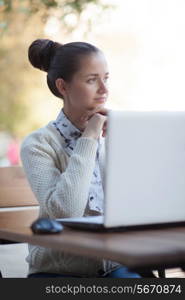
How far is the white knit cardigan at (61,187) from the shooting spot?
1924mm

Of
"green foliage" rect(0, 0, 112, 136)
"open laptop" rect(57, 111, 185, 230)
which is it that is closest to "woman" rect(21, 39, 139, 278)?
"open laptop" rect(57, 111, 185, 230)

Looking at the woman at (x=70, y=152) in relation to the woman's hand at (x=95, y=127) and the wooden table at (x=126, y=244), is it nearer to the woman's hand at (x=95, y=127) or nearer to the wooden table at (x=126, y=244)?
the woman's hand at (x=95, y=127)

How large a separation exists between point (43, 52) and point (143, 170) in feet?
2.55

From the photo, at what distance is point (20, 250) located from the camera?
253cm

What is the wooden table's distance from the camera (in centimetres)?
141

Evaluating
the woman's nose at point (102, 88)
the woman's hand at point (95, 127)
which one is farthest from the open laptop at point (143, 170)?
the woman's nose at point (102, 88)

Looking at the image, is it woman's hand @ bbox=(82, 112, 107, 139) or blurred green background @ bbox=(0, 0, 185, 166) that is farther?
blurred green background @ bbox=(0, 0, 185, 166)

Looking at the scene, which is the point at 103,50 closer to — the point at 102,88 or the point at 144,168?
the point at 102,88

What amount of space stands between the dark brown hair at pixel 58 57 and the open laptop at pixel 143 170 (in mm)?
552

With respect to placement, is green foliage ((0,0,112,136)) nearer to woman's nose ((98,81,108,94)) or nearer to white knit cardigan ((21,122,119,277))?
woman's nose ((98,81,108,94))

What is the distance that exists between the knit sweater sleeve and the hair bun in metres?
0.40

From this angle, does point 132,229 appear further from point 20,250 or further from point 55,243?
point 20,250

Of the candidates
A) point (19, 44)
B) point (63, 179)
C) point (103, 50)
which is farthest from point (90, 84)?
point (19, 44)

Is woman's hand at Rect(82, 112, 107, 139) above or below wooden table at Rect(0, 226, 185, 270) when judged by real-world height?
above
